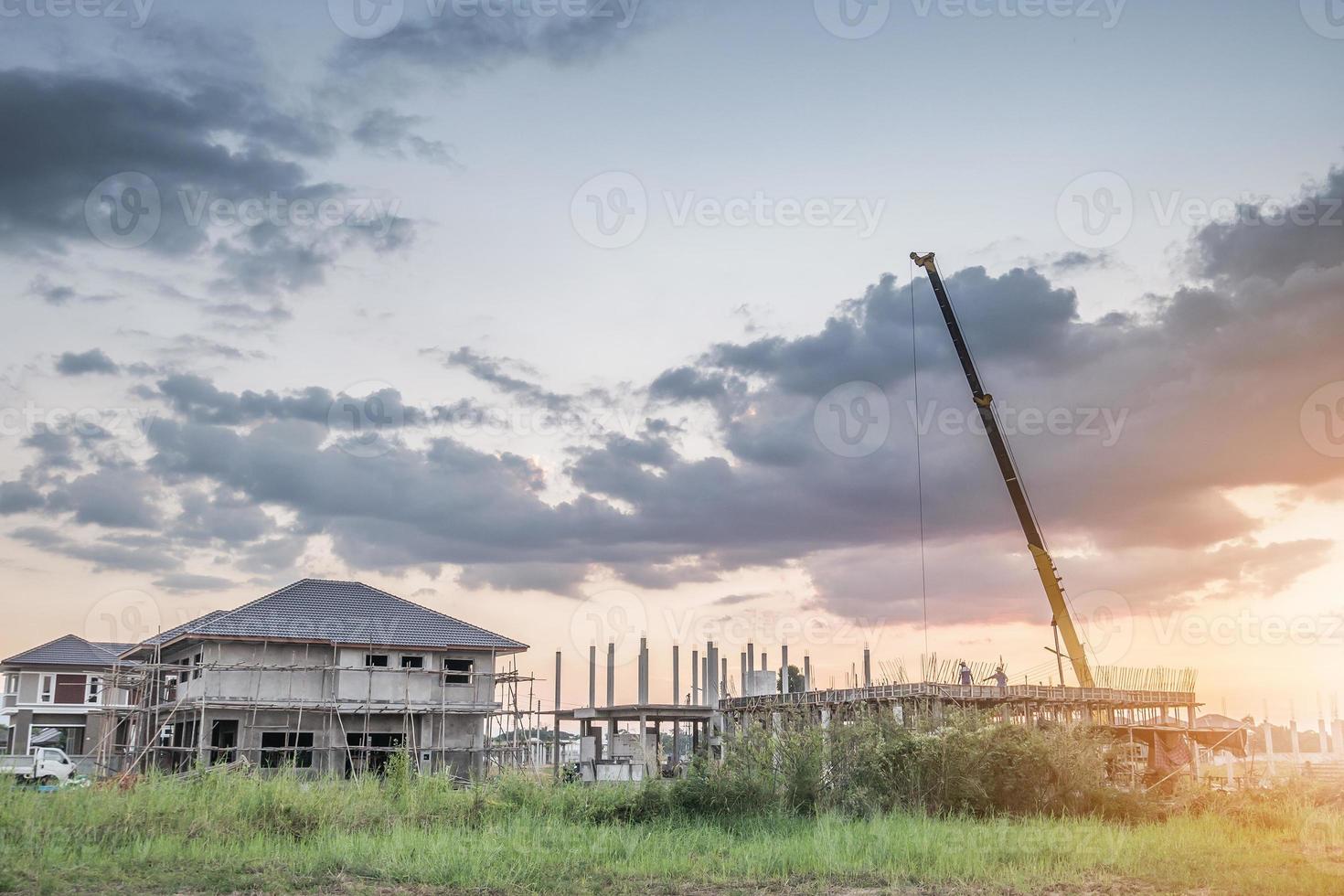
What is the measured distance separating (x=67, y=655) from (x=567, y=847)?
184ft

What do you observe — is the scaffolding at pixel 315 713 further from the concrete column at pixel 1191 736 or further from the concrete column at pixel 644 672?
the concrete column at pixel 1191 736

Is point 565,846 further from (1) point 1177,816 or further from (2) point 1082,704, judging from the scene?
(2) point 1082,704

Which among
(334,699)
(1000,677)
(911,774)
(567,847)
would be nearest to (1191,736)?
(1000,677)

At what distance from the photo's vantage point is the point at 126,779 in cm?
2388

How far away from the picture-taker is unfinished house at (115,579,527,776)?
131ft

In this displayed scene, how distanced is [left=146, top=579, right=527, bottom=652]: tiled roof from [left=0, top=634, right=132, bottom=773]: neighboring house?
78.9 feet

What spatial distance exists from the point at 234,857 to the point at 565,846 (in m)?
5.07

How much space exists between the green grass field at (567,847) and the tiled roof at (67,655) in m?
47.8

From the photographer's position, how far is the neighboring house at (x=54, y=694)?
62156 millimetres

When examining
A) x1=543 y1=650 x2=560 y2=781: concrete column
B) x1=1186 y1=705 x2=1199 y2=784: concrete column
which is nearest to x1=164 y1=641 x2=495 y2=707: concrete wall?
x1=543 y1=650 x2=560 y2=781: concrete column

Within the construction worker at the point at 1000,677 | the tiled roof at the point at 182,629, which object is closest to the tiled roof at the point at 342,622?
the tiled roof at the point at 182,629

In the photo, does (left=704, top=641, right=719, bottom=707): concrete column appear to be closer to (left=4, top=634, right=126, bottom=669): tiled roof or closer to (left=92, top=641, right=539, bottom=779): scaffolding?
(left=92, top=641, right=539, bottom=779): scaffolding

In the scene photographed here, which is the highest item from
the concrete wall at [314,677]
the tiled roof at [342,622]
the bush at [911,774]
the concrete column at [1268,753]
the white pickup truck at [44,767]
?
the tiled roof at [342,622]

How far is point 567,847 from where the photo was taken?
60.8 feet
